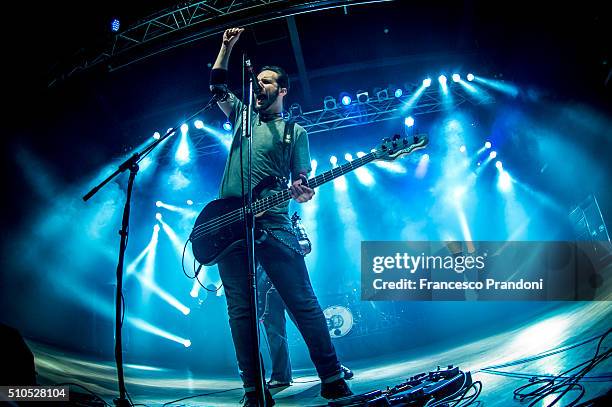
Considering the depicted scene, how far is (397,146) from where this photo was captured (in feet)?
12.3

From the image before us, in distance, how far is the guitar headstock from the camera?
145 inches

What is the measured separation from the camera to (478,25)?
7.91 metres

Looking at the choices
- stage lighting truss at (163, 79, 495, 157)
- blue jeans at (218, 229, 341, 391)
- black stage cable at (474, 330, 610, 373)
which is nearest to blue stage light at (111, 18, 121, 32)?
stage lighting truss at (163, 79, 495, 157)

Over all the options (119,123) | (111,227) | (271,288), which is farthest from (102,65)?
(271,288)

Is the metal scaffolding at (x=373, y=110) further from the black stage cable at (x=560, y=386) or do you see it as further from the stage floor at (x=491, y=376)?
the black stage cable at (x=560, y=386)

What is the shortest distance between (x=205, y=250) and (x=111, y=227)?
732cm

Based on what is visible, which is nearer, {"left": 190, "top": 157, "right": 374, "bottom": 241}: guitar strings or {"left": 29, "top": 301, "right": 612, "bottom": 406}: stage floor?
{"left": 29, "top": 301, "right": 612, "bottom": 406}: stage floor

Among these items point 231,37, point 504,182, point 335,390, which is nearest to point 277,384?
point 335,390

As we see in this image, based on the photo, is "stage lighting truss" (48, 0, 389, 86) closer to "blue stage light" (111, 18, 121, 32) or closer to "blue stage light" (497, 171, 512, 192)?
"blue stage light" (111, 18, 121, 32)

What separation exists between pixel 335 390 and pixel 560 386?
133cm

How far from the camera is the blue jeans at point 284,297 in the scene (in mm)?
2795

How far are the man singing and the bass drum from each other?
4798mm

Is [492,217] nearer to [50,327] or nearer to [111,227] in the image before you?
[111,227]

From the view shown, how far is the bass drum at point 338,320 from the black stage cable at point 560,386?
5.31m
